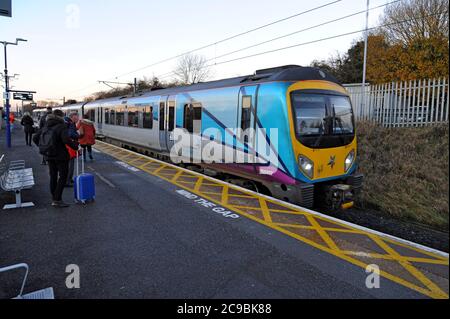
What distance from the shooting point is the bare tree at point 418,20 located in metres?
9.76

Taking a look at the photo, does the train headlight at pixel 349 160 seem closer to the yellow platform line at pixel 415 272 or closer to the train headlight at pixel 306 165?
the train headlight at pixel 306 165

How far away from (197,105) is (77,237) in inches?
195

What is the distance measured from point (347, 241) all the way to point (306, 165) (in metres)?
1.75

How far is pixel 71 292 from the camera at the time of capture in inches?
112

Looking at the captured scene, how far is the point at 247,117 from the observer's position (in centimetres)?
620

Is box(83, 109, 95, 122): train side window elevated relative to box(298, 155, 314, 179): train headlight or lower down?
elevated

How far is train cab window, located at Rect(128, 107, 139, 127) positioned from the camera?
41.7 ft

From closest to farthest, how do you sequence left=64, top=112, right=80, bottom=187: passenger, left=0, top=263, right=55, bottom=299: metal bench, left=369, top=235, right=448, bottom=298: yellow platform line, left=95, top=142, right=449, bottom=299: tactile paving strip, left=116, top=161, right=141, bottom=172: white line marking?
left=0, top=263, right=55, bottom=299: metal bench
left=369, top=235, right=448, bottom=298: yellow platform line
left=95, top=142, right=449, bottom=299: tactile paving strip
left=64, top=112, right=80, bottom=187: passenger
left=116, top=161, right=141, bottom=172: white line marking

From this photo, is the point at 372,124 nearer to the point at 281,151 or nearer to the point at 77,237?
the point at 281,151

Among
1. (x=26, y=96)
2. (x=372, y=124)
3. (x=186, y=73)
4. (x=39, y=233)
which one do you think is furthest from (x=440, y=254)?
(x=186, y=73)

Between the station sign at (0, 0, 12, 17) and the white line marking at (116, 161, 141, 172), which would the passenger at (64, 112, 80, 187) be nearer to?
the white line marking at (116, 161, 141, 172)

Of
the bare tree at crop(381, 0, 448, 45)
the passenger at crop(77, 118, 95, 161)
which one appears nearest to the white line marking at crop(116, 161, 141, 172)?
the passenger at crop(77, 118, 95, 161)

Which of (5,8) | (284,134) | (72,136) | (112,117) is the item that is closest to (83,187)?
(72,136)

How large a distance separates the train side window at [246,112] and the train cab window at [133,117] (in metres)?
7.59
